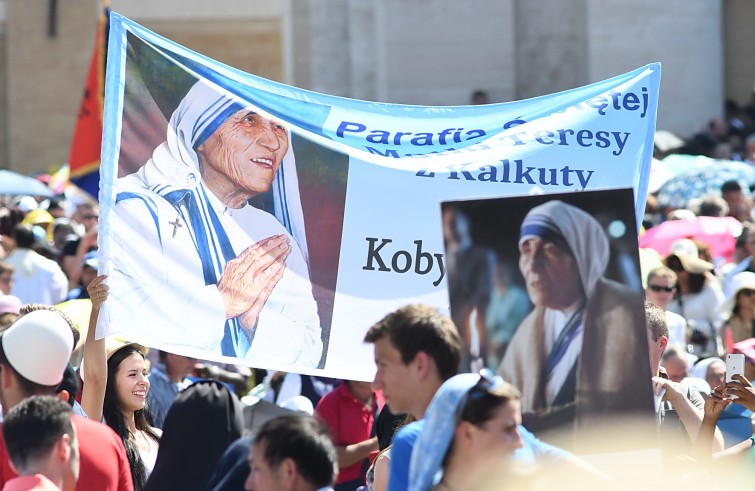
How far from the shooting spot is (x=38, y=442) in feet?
14.8

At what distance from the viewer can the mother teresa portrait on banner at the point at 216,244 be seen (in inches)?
251

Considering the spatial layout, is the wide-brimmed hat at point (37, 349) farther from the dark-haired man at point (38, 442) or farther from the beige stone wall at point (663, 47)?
the beige stone wall at point (663, 47)

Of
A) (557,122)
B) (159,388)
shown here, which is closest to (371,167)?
(557,122)

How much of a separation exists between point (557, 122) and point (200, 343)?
174 centimetres

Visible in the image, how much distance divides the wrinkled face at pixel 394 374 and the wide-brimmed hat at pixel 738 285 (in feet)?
18.0

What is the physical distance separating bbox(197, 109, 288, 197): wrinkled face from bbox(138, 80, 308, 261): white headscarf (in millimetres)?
26

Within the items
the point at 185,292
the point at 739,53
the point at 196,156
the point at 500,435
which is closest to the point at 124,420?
the point at 185,292

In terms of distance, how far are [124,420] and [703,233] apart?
684 cm

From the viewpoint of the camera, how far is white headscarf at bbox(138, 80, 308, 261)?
6.64 metres

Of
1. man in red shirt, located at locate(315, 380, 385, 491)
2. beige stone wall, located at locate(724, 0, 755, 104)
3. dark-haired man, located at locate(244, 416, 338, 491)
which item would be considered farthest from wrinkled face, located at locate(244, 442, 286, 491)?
beige stone wall, located at locate(724, 0, 755, 104)

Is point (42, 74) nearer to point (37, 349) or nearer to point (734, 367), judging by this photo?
point (734, 367)

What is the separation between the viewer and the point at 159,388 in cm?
802

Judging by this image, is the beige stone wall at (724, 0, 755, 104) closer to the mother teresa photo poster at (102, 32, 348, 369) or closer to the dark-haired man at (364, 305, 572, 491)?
the mother teresa photo poster at (102, 32, 348, 369)

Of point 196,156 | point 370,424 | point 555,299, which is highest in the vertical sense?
point 196,156
